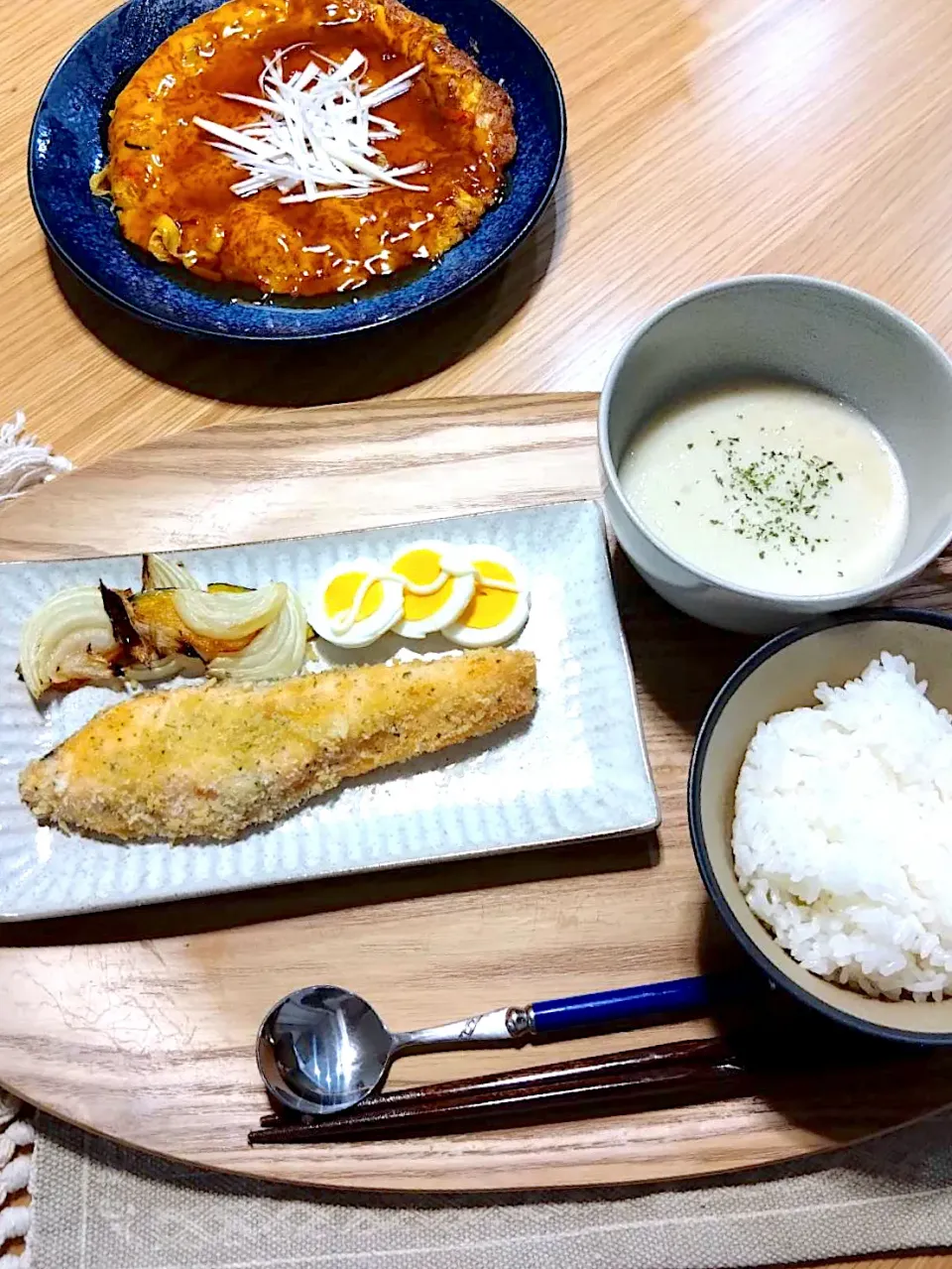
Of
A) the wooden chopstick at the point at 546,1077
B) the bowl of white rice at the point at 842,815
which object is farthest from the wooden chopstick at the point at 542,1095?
the bowl of white rice at the point at 842,815

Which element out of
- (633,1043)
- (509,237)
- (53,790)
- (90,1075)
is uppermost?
(509,237)

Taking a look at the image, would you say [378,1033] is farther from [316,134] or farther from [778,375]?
[316,134]

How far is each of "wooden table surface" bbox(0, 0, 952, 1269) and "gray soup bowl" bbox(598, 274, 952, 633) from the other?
0.99ft

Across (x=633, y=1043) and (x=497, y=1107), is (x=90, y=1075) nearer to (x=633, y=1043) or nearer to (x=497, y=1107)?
(x=497, y=1107)

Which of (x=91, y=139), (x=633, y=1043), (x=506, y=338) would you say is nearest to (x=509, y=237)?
(x=506, y=338)

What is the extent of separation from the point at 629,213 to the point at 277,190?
1.69ft

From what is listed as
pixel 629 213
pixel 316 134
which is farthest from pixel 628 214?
pixel 316 134

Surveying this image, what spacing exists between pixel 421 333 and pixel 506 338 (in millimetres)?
117

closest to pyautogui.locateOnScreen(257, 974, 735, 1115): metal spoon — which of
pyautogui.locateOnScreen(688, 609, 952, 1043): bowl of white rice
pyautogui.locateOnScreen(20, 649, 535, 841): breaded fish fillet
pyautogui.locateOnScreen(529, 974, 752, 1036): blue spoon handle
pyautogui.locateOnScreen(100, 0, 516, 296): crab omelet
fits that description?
pyautogui.locateOnScreen(529, 974, 752, 1036): blue spoon handle

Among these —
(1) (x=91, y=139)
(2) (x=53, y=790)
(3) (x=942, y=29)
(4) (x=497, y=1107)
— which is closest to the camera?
(4) (x=497, y=1107)

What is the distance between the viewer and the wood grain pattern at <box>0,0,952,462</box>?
1.44m

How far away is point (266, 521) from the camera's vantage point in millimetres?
1263

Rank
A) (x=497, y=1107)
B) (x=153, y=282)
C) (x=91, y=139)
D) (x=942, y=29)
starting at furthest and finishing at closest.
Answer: (x=942, y=29) → (x=91, y=139) → (x=153, y=282) → (x=497, y=1107)

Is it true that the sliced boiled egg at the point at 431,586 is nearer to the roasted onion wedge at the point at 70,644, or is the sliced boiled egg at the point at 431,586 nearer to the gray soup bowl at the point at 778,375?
the gray soup bowl at the point at 778,375
